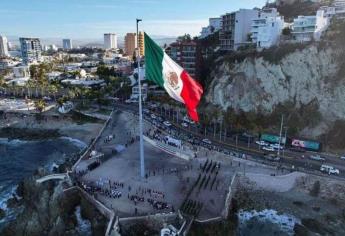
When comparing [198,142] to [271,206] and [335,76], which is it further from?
[335,76]

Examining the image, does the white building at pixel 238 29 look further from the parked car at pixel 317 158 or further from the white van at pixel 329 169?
the white van at pixel 329 169

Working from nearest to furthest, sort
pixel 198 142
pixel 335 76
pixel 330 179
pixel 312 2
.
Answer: pixel 330 179, pixel 198 142, pixel 335 76, pixel 312 2

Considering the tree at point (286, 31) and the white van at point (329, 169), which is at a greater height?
the tree at point (286, 31)

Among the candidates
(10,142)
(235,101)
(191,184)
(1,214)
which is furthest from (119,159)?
(10,142)

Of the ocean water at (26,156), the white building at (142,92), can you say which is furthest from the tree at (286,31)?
the ocean water at (26,156)

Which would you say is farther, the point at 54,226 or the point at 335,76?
the point at 335,76

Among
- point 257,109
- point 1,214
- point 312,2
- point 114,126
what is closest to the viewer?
point 1,214

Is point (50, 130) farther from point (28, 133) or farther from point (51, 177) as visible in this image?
point (51, 177)

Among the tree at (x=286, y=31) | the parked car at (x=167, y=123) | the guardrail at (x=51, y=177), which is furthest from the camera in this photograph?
the tree at (x=286, y=31)
